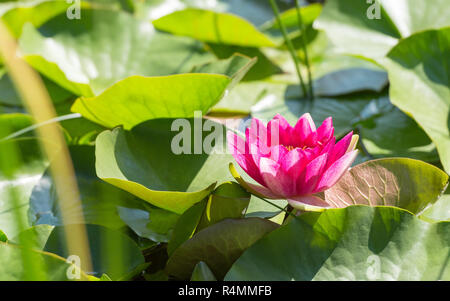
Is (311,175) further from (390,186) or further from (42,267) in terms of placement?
(42,267)

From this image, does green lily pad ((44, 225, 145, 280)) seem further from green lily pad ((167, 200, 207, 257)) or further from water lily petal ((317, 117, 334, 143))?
water lily petal ((317, 117, 334, 143))

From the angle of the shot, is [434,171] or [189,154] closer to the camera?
[434,171]

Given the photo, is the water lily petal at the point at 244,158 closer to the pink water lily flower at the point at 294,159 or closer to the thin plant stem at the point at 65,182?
the pink water lily flower at the point at 294,159

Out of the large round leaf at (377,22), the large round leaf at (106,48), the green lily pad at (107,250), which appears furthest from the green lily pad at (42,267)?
the large round leaf at (377,22)

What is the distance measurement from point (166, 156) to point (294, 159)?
0.96 ft

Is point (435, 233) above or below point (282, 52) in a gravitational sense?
below

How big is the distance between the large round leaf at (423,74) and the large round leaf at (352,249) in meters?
0.40

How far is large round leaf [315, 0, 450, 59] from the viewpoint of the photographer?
133cm

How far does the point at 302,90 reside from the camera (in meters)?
1.34

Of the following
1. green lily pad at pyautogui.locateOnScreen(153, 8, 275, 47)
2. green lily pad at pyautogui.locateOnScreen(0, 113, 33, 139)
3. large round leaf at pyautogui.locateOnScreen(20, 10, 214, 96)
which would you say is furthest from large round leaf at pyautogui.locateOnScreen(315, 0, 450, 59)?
green lily pad at pyautogui.locateOnScreen(0, 113, 33, 139)
